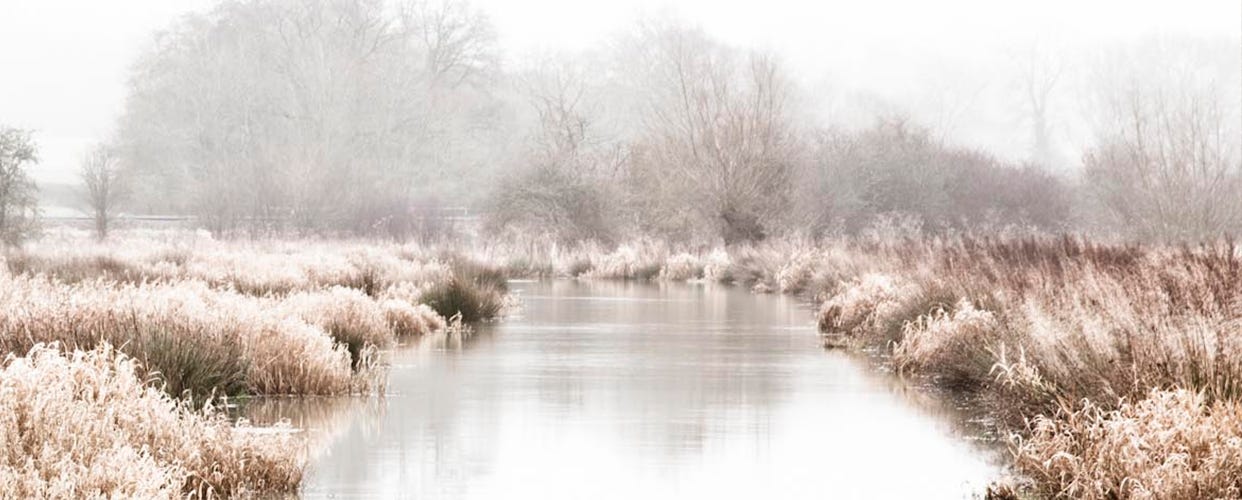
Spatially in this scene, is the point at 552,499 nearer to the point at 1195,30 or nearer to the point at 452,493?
the point at 452,493

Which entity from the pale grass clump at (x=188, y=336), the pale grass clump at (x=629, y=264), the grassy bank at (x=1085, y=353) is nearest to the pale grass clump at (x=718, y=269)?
the pale grass clump at (x=629, y=264)

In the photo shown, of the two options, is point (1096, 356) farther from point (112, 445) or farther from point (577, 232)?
point (577, 232)

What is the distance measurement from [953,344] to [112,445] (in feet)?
32.5

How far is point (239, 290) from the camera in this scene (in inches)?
1062

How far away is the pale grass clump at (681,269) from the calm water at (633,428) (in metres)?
24.5

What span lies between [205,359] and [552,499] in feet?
16.1

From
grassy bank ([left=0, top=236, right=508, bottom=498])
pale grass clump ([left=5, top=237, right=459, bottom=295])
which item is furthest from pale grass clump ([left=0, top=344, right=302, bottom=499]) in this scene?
pale grass clump ([left=5, top=237, right=459, bottom=295])

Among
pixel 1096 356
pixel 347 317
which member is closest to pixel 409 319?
pixel 347 317

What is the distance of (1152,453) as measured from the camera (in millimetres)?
9391

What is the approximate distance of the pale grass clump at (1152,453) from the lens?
29.7 ft

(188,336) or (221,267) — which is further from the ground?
(221,267)

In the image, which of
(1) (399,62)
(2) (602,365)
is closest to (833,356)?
(2) (602,365)

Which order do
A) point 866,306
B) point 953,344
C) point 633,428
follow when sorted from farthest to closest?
point 866,306 < point 953,344 < point 633,428

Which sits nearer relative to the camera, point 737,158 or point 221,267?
point 221,267
